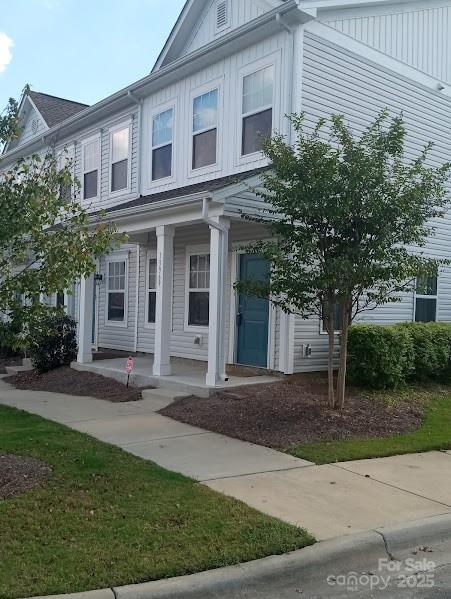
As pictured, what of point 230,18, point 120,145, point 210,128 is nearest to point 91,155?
→ point 120,145

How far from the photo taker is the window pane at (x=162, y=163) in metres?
13.5

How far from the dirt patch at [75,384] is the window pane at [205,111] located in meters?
5.55

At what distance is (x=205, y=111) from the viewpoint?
12.5m

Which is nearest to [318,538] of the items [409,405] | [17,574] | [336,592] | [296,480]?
[336,592]

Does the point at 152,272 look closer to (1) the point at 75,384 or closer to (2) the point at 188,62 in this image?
(1) the point at 75,384

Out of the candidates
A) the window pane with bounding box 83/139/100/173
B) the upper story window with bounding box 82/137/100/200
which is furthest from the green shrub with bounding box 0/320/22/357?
the window pane with bounding box 83/139/100/173

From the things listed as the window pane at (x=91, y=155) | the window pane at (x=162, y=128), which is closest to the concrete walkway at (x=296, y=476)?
the window pane at (x=162, y=128)

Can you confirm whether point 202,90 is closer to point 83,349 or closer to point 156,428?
point 83,349

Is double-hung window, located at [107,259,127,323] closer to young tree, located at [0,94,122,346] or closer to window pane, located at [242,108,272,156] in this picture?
window pane, located at [242,108,272,156]

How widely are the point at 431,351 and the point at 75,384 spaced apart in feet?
22.1

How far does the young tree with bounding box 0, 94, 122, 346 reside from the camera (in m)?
5.52

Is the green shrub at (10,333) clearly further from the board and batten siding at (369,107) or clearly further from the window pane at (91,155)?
the window pane at (91,155)

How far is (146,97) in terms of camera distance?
561 inches

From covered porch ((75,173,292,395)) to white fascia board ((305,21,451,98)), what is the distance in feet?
11.7
